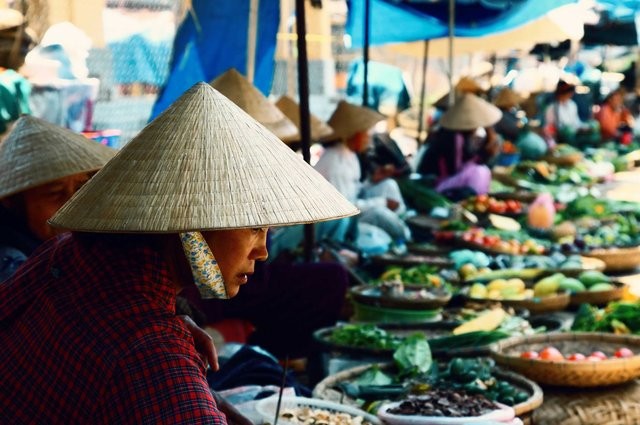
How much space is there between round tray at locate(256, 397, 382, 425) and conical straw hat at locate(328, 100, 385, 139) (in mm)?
4447

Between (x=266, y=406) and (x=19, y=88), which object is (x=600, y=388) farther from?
(x=19, y=88)

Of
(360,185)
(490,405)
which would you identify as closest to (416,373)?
(490,405)

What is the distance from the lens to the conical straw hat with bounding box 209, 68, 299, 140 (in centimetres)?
506

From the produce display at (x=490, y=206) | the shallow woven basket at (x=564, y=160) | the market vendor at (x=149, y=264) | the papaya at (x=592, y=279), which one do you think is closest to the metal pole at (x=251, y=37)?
the papaya at (x=592, y=279)

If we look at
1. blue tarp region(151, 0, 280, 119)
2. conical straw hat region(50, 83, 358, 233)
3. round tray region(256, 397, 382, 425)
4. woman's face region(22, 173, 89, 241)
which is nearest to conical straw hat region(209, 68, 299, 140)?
blue tarp region(151, 0, 280, 119)

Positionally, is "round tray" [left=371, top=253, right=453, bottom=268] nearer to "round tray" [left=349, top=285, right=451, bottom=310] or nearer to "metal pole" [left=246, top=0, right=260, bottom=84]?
"round tray" [left=349, top=285, right=451, bottom=310]

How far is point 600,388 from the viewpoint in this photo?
156 inches

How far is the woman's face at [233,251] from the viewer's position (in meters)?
2.17

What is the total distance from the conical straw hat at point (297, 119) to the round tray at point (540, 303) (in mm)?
1998

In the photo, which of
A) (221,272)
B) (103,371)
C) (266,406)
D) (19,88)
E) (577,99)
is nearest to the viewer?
(103,371)

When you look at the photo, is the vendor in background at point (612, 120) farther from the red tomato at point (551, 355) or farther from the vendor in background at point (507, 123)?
the red tomato at point (551, 355)

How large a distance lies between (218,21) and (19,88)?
3.96 feet

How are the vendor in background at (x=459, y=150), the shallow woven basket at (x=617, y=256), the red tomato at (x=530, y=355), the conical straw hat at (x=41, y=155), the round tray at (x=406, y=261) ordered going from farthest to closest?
the vendor in background at (x=459, y=150)
the shallow woven basket at (x=617, y=256)
the round tray at (x=406, y=261)
the red tomato at (x=530, y=355)
the conical straw hat at (x=41, y=155)

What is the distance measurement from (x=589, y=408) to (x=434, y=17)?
6.24m
